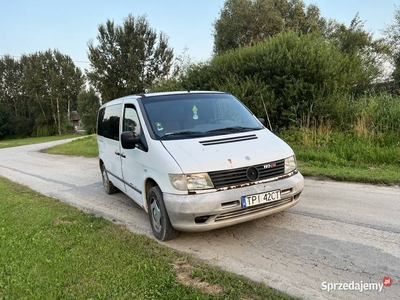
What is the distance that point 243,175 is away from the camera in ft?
11.9

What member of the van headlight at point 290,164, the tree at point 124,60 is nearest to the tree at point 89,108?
the tree at point 124,60

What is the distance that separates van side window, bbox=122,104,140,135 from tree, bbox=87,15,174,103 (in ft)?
84.4

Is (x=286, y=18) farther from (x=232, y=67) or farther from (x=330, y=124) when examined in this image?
(x=330, y=124)

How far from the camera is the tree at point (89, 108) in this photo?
4353 centimetres

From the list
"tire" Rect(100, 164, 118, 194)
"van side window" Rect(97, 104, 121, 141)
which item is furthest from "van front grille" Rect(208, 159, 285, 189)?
"tire" Rect(100, 164, 118, 194)

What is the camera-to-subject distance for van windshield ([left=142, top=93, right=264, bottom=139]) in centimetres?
Answer: 432

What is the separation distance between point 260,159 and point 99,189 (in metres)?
4.90

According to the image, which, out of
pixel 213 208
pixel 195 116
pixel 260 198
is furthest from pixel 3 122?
pixel 260 198

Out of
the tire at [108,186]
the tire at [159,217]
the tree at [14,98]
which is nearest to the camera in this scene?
the tire at [159,217]

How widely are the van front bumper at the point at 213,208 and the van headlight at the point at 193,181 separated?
91mm

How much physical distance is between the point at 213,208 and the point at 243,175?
0.54 meters

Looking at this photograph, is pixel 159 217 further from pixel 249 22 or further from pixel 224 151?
pixel 249 22

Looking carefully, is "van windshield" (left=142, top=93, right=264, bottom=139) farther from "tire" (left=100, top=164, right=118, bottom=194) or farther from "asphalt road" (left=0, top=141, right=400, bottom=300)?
"tire" (left=100, top=164, right=118, bottom=194)

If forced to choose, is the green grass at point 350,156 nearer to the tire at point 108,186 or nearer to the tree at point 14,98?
the tire at point 108,186
